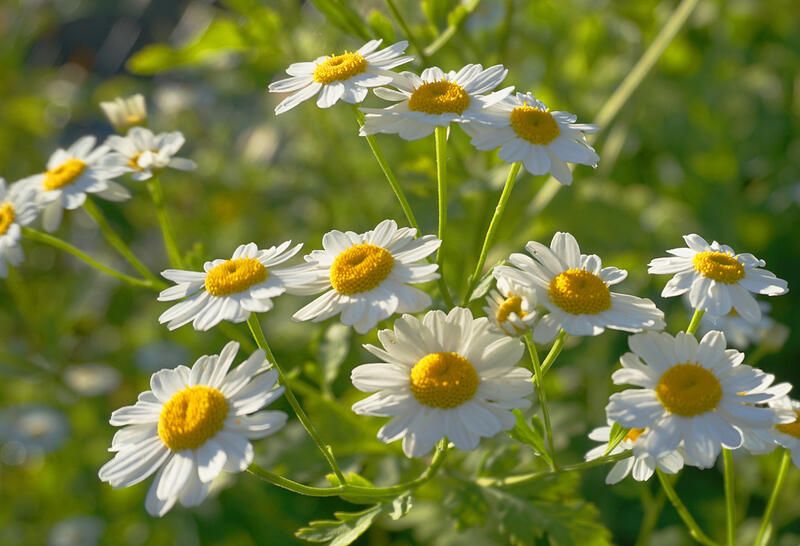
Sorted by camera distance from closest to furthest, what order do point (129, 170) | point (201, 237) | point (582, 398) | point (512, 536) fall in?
1. point (512, 536)
2. point (129, 170)
3. point (582, 398)
4. point (201, 237)

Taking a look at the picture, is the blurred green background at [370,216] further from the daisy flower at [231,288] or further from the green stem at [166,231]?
the daisy flower at [231,288]

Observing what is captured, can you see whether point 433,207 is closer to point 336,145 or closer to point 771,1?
point 336,145

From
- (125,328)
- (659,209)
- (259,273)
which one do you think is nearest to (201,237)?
(125,328)

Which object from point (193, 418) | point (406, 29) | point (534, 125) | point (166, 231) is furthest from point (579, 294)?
point (166, 231)

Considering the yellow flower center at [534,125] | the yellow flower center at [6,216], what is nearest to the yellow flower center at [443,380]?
the yellow flower center at [534,125]

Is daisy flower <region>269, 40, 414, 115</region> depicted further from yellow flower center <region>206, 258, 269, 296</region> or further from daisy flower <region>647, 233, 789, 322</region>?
daisy flower <region>647, 233, 789, 322</region>

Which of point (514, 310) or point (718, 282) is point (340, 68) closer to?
point (514, 310)

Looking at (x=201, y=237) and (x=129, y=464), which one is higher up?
(x=129, y=464)

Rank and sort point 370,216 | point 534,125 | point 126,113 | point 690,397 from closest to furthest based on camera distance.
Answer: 1. point 690,397
2. point 534,125
3. point 126,113
4. point 370,216
